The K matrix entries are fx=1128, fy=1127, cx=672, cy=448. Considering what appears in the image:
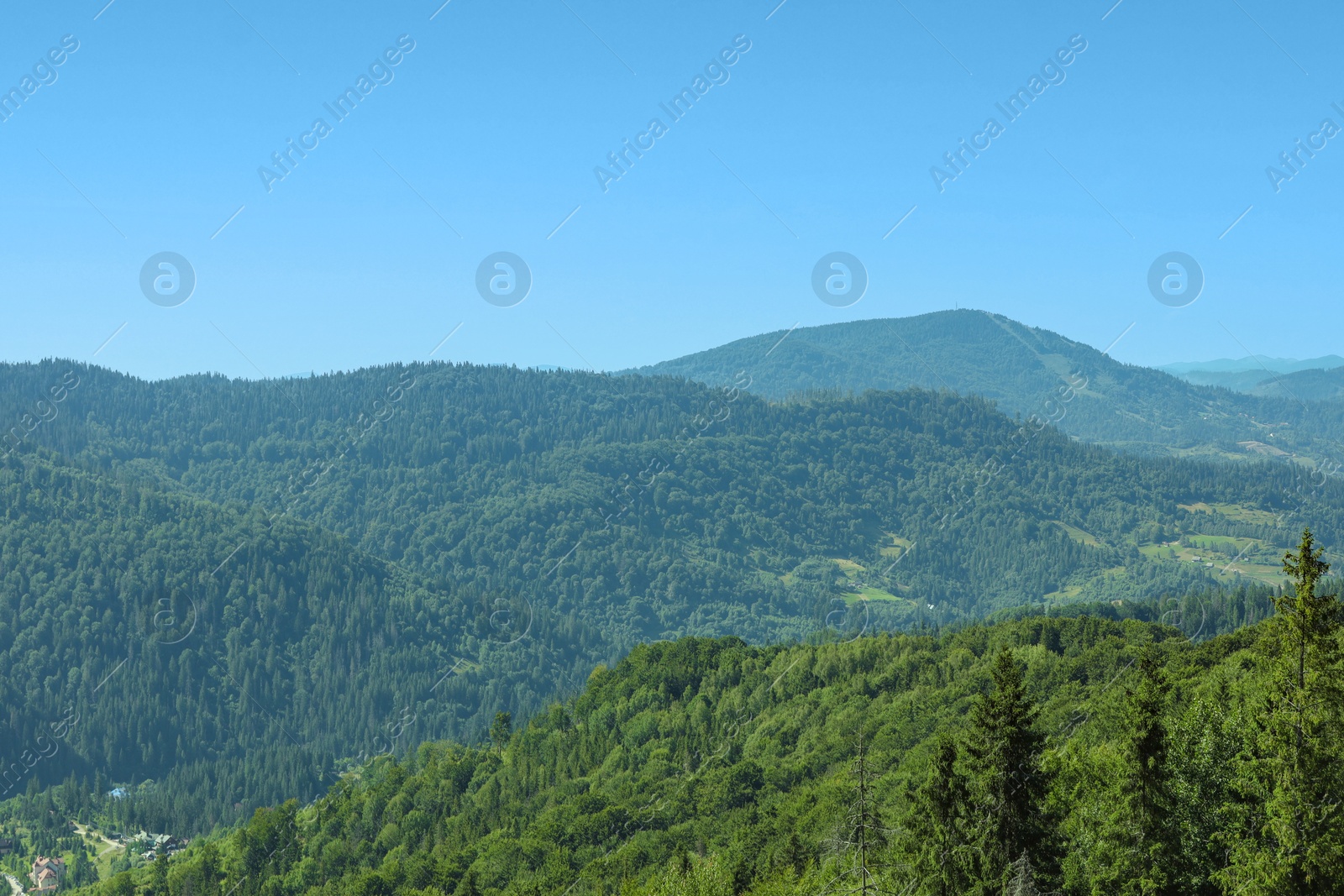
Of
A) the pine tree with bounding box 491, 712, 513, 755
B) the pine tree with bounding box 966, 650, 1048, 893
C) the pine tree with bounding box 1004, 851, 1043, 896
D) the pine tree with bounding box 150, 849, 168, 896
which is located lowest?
the pine tree with bounding box 150, 849, 168, 896

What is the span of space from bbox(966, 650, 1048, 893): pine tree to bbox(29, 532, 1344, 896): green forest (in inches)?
4.0

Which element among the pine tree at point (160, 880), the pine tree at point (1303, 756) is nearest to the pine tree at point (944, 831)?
the pine tree at point (1303, 756)

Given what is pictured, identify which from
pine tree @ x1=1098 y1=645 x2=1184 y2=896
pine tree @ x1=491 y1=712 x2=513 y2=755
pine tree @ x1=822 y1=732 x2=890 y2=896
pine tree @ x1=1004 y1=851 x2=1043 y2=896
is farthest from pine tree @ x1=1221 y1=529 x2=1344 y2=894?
pine tree @ x1=491 y1=712 x2=513 y2=755

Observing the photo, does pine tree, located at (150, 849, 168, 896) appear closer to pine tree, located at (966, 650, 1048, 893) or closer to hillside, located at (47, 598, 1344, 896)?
hillside, located at (47, 598, 1344, 896)

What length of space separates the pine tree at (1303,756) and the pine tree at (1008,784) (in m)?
7.16

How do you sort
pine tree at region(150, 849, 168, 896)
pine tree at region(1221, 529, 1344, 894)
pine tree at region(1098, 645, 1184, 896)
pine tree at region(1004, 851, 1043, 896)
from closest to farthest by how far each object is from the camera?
pine tree at region(1221, 529, 1344, 894), pine tree at region(1004, 851, 1043, 896), pine tree at region(1098, 645, 1184, 896), pine tree at region(150, 849, 168, 896)

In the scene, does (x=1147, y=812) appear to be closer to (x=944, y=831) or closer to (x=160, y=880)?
(x=944, y=831)

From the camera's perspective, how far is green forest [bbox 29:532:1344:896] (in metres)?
41.4

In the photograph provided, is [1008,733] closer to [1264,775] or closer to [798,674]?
[1264,775]

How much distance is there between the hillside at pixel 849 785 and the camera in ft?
149

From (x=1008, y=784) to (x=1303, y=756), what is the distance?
35.1ft

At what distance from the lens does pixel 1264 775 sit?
4156 centimetres

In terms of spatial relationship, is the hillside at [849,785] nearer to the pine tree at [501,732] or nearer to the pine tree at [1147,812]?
the pine tree at [1147,812]

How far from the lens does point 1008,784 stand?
45219 millimetres
